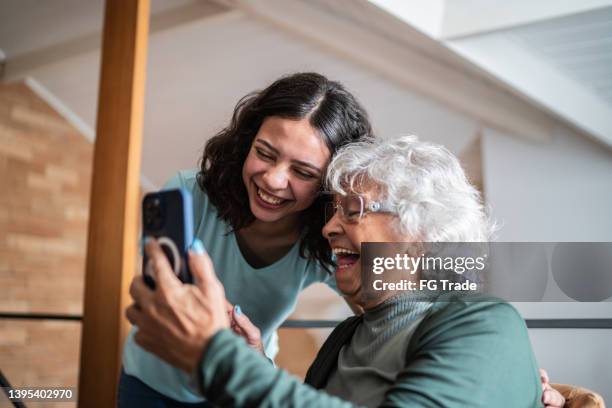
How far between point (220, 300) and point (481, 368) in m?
0.41

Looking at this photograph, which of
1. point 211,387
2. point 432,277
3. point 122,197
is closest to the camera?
point 211,387

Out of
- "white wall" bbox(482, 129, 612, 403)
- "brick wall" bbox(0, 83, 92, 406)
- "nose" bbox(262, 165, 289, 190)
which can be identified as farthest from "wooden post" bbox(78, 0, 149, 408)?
"white wall" bbox(482, 129, 612, 403)

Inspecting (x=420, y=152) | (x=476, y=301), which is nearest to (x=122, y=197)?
(x=420, y=152)

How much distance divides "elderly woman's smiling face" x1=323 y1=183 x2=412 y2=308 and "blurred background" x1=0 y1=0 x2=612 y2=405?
280cm

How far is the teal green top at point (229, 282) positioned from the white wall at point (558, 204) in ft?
11.5

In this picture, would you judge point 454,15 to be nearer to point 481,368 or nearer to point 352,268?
point 352,268

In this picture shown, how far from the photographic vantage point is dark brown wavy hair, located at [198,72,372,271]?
150 centimetres

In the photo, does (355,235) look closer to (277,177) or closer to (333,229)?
(333,229)

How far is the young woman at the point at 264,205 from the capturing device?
1.47m

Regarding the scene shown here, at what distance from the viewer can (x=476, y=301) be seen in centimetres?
111

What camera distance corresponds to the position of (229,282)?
1.65 m

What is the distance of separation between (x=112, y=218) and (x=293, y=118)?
46cm

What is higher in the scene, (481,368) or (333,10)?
(333,10)

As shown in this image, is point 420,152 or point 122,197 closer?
point 420,152
